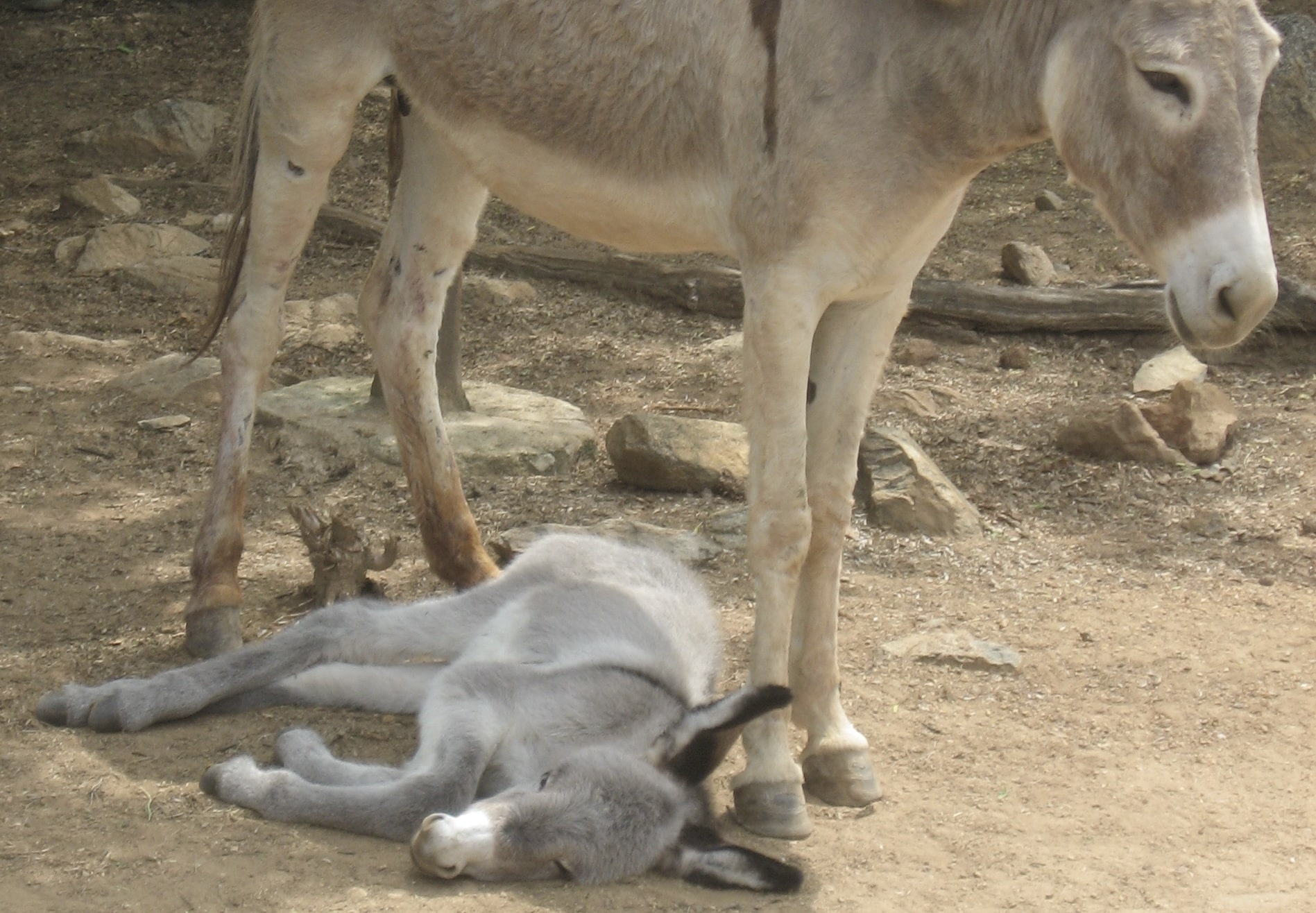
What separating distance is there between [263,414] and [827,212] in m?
3.42

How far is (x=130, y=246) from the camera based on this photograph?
26.3 feet

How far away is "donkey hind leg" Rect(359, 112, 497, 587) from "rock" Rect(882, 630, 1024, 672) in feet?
4.49

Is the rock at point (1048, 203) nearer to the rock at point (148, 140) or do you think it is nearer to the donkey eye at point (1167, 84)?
the rock at point (148, 140)

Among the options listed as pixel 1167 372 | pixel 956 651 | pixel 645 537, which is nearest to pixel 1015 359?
pixel 1167 372

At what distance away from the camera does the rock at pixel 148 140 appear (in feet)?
31.3

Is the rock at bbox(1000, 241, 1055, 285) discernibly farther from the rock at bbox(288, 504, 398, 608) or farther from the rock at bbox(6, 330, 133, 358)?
the rock at bbox(6, 330, 133, 358)

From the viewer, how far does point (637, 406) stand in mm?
6660

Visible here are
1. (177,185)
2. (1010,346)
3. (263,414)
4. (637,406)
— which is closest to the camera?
(263,414)

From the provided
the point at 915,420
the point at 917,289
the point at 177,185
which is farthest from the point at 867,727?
the point at 177,185

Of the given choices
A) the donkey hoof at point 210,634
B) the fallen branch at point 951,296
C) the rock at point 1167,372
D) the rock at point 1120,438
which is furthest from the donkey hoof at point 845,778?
the rock at point 1167,372

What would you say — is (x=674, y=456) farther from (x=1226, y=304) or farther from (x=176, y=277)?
(x=176, y=277)

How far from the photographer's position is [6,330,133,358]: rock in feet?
22.5

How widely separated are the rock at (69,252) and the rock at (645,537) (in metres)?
4.15

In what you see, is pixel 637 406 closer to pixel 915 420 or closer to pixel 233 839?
pixel 915 420
